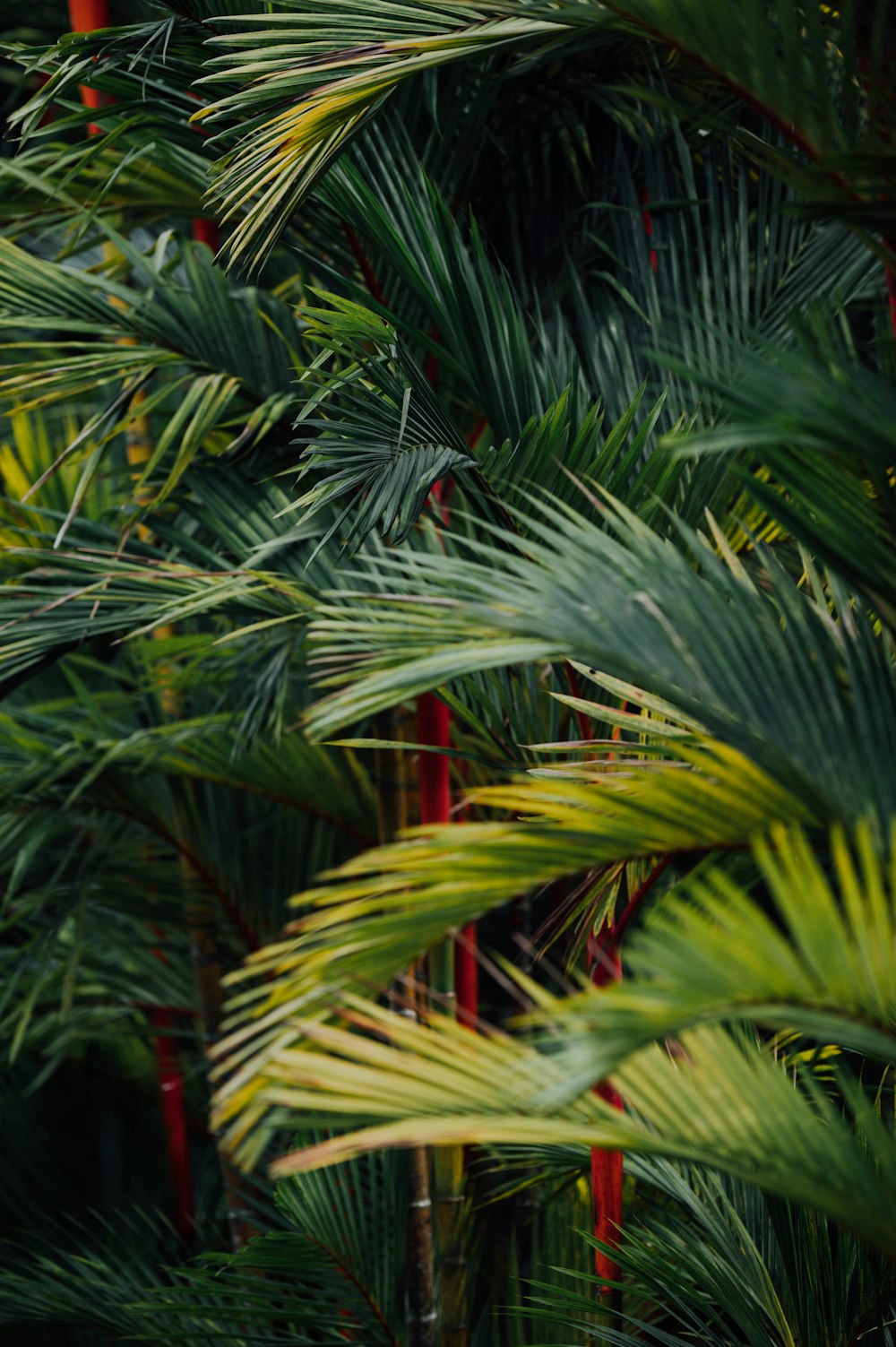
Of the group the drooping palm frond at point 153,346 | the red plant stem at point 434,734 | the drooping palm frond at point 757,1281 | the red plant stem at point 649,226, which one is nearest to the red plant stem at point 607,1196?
the drooping palm frond at point 757,1281

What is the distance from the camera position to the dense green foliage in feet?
1.83

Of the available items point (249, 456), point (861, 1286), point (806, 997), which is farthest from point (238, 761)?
point (806, 997)

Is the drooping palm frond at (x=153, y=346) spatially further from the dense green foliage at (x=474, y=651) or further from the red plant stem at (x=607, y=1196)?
the red plant stem at (x=607, y=1196)

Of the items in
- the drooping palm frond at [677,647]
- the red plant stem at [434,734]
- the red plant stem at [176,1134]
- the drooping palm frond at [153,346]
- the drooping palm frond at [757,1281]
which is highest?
the drooping palm frond at [153,346]

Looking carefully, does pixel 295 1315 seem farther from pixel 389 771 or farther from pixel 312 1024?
pixel 312 1024

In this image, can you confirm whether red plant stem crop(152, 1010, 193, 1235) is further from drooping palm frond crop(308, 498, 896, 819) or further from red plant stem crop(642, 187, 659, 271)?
drooping palm frond crop(308, 498, 896, 819)

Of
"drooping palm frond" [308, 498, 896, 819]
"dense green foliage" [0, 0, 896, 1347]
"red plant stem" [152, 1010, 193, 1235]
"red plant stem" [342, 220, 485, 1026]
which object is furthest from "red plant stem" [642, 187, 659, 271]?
"red plant stem" [152, 1010, 193, 1235]

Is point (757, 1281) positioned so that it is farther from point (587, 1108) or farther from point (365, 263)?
point (365, 263)

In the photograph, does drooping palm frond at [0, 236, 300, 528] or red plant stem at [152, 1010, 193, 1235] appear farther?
red plant stem at [152, 1010, 193, 1235]

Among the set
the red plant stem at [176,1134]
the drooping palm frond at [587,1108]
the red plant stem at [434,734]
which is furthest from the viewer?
the red plant stem at [176,1134]

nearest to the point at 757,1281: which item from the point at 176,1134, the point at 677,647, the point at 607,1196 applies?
the point at 607,1196

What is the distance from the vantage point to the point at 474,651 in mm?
608

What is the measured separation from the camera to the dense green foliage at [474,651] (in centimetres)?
56

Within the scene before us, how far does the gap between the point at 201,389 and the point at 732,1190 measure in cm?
84
